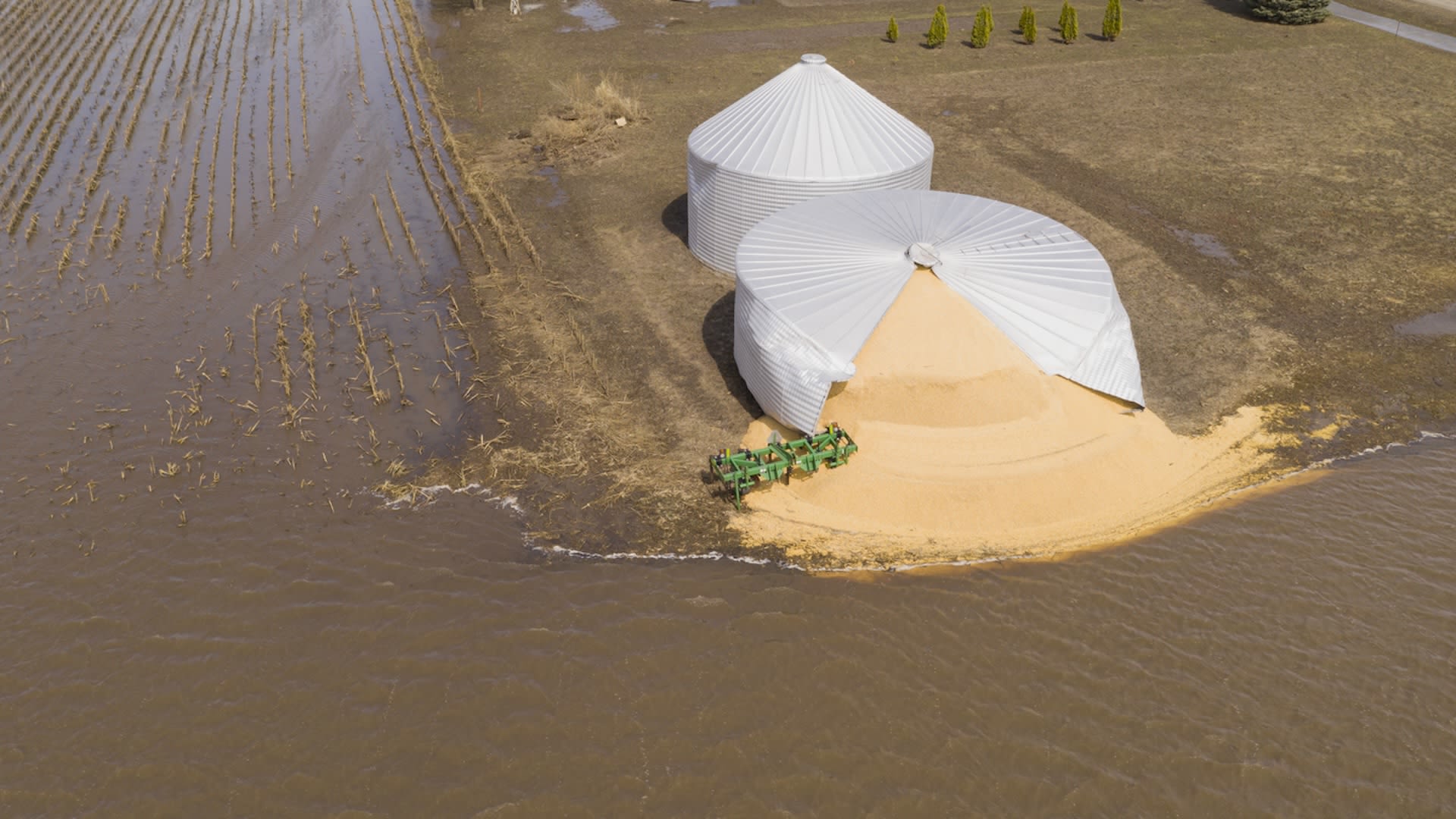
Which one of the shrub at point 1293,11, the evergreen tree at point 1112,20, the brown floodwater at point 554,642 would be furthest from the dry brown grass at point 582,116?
the shrub at point 1293,11

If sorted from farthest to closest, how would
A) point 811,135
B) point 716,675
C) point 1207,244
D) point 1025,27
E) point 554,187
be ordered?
1. point 1025,27
2. point 554,187
3. point 1207,244
4. point 811,135
5. point 716,675

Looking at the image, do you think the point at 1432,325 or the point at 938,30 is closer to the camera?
the point at 1432,325

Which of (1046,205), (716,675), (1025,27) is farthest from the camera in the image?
(1025,27)

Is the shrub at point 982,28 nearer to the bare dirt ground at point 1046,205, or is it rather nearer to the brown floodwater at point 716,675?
the bare dirt ground at point 1046,205

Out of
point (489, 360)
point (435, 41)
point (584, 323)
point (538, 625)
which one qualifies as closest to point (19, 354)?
point (489, 360)

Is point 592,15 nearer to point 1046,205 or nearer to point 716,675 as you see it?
point 1046,205

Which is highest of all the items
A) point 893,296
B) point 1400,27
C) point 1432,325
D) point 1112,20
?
point 1112,20

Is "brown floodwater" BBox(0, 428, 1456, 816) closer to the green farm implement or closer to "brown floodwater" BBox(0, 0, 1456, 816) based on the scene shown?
"brown floodwater" BBox(0, 0, 1456, 816)

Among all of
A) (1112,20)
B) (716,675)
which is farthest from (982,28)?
(716,675)
